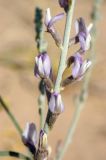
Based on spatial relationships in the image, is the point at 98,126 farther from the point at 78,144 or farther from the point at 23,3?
the point at 23,3

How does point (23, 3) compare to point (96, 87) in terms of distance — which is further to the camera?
point (23, 3)

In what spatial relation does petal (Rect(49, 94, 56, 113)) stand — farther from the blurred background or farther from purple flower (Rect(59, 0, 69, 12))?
the blurred background

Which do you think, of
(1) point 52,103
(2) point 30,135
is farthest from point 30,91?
(1) point 52,103

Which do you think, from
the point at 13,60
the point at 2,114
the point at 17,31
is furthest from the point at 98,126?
the point at 17,31

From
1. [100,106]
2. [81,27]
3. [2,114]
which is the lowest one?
[100,106]

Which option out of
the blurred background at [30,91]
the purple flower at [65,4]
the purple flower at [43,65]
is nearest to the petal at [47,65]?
the purple flower at [43,65]

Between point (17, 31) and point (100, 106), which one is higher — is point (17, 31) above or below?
above
